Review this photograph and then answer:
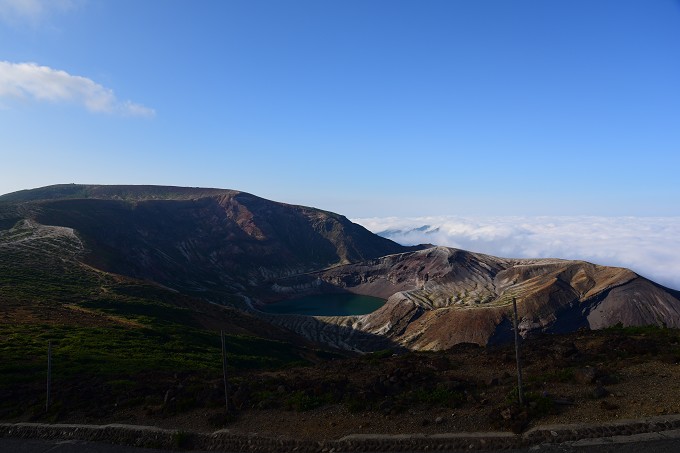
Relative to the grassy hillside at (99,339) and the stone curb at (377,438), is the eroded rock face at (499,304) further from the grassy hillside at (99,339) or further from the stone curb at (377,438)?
the stone curb at (377,438)

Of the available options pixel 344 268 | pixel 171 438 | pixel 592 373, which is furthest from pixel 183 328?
pixel 344 268

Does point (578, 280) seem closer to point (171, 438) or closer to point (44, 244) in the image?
point (171, 438)

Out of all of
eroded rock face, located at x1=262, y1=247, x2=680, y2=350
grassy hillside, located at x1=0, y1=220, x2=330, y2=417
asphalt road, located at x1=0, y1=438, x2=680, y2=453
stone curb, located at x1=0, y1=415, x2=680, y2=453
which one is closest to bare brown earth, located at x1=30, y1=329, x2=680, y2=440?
stone curb, located at x1=0, y1=415, x2=680, y2=453

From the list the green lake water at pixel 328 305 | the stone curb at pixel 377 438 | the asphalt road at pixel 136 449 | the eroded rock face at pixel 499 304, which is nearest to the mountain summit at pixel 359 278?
the eroded rock face at pixel 499 304

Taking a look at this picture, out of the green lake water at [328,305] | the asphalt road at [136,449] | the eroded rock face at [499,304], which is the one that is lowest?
the green lake water at [328,305]

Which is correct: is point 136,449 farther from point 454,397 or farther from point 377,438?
point 454,397

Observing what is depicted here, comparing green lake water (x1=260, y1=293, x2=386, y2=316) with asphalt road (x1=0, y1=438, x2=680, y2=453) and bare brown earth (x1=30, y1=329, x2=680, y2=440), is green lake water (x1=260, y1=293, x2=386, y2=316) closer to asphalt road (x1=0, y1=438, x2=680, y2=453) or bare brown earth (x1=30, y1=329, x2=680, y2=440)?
bare brown earth (x1=30, y1=329, x2=680, y2=440)
